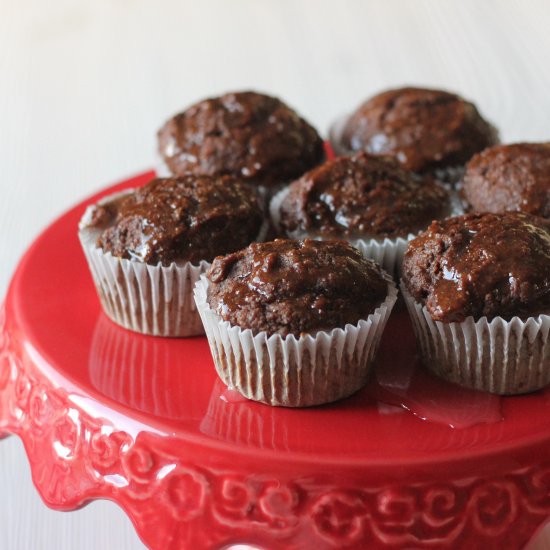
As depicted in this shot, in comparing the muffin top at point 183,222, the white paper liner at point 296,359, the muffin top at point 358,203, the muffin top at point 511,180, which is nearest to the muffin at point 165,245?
the muffin top at point 183,222

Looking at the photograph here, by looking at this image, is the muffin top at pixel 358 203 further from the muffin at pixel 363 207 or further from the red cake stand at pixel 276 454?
the red cake stand at pixel 276 454

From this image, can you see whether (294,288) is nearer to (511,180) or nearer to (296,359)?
(296,359)

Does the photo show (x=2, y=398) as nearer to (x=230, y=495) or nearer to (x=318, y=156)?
(x=230, y=495)

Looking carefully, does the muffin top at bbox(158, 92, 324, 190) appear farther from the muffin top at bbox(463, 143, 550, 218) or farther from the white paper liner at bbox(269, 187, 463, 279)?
the muffin top at bbox(463, 143, 550, 218)

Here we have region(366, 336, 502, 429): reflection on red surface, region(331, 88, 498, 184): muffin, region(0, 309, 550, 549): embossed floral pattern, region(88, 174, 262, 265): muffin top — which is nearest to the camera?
region(0, 309, 550, 549): embossed floral pattern

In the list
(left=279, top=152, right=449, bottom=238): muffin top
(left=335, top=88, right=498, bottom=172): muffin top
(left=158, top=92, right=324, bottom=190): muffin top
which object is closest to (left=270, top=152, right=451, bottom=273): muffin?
(left=279, top=152, right=449, bottom=238): muffin top

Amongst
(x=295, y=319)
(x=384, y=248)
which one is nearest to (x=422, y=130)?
(x=384, y=248)
